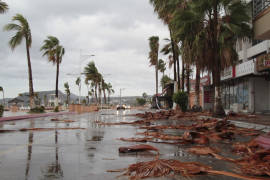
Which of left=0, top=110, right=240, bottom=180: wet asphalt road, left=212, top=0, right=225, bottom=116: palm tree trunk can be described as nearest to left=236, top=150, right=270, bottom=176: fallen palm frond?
left=0, top=110, right=240, bottom=180: wet asphalt road

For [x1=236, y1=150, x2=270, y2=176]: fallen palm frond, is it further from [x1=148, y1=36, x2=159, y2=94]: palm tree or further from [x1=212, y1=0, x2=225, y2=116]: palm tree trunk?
[x1=148, y1=36, x2=159, y2=94]: palm tree

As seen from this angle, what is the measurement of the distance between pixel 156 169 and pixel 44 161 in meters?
2.53

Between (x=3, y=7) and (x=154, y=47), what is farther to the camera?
(x=154, y=47)

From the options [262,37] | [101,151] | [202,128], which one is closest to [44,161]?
[101,151]

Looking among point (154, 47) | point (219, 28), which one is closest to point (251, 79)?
point (219, 28)

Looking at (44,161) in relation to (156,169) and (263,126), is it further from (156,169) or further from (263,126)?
(263,126)

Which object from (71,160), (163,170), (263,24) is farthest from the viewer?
(263,24)

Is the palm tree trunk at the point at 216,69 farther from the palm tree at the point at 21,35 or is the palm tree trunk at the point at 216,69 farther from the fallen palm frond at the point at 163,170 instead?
the palm tree at the point at 21,35

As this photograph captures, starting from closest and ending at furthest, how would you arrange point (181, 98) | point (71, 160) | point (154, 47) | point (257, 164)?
point (257, 164)
point (71, 160)
point (181, 98)
point (154, 47)

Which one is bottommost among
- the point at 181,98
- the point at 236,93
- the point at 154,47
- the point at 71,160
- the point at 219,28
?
the point at 71,160

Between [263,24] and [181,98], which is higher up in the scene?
[263,24]

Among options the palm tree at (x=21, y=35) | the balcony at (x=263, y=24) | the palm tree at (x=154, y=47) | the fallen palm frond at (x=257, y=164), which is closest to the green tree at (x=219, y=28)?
the balcony at (x=263, y=24)

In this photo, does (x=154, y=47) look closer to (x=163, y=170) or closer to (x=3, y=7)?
(x=3, y=7)

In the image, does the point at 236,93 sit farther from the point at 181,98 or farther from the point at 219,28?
the point at 219,28
